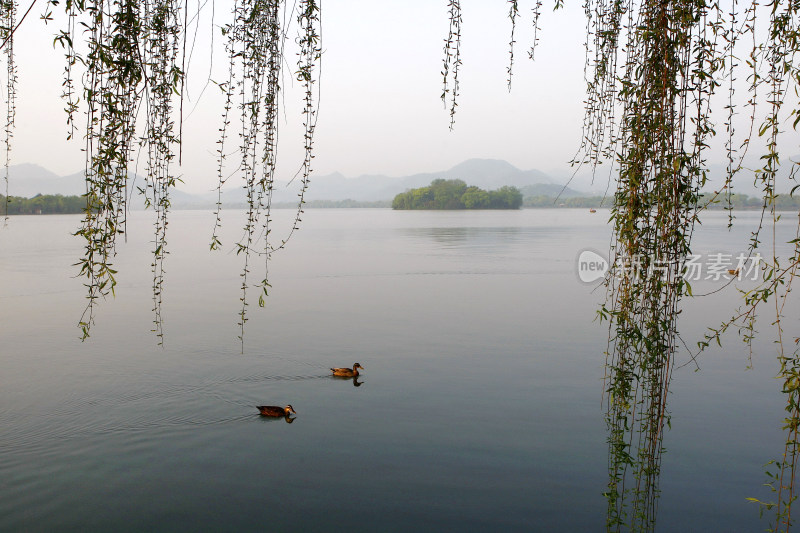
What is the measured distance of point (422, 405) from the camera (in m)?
5.98

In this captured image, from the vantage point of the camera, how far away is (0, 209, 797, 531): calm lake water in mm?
4137

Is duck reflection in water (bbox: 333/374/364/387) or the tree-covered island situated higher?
the tree-covered island

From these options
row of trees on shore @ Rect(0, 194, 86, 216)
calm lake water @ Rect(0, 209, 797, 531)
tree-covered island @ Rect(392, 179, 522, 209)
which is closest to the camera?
calm lake water @ Rect(0, 209, 797, 531)

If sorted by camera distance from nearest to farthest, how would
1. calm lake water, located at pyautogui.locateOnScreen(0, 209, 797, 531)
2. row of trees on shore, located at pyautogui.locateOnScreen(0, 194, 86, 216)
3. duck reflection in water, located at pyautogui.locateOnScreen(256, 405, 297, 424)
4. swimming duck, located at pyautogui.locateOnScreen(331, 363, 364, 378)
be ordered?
calm lake water, located at pyautogui.locateOnScreen(0, 209, 797, 531) < duck reflection in water, located at pyautogui.locateOnScreen(256, 405, 297, 424) < swimming duck, located at pyautogui.locateOnScreen(331, 363, 364, 378) < row of trees on shore, located at pyautogui.locateOnScreen(0, 194, 86, 216)

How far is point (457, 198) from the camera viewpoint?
74.0 meters

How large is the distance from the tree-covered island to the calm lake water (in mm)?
63478

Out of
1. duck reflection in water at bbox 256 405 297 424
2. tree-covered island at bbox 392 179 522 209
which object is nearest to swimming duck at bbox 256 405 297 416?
duck reflection in water at bbox 256 405 297 424

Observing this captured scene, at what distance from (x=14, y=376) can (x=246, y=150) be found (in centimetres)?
545

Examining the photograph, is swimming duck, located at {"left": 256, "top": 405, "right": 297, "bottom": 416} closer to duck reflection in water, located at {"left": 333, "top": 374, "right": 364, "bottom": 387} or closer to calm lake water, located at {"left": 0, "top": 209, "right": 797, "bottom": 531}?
calm lake water, located at {"left": 0, "top": 209, "right": 797, "bottom": 531}

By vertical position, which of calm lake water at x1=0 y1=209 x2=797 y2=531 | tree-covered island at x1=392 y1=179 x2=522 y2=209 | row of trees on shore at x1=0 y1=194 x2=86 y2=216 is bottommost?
calm lake water at x1=0 y1=209 x2=797 y2=531

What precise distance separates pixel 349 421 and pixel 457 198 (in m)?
69.5

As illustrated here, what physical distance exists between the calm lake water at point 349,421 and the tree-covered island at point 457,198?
63478 millimetres

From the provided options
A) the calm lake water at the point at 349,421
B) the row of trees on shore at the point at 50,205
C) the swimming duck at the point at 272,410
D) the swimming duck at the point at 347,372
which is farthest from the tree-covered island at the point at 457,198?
the swimming duck at the point at 272,410

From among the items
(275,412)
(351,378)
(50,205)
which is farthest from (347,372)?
(50,205)
